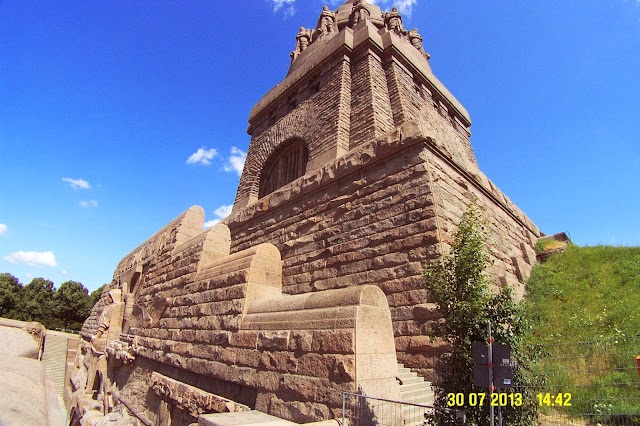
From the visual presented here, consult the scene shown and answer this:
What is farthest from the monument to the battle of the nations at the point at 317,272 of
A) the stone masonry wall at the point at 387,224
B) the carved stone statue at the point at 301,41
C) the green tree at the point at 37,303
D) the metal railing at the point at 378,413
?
the green tree at the point at 37,303

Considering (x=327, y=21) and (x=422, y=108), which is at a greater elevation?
(x=327, y=21)

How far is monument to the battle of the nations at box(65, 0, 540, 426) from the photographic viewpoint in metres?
4.02

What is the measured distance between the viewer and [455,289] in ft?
11.5

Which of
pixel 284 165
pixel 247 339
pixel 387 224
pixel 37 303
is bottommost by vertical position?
pixel 37 303

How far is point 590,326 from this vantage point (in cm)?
571

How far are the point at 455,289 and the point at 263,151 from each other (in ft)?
38.4

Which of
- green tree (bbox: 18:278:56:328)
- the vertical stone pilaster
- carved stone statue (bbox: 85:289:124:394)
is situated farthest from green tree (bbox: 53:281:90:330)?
the vertical stone pilaster

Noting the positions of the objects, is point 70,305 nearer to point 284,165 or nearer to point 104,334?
point 104,334

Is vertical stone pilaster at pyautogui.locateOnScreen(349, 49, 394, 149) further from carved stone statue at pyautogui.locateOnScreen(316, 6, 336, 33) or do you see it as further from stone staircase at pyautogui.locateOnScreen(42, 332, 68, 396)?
stone staircase at pyautogui.locateOnScreen(42, 332, 68, 396)

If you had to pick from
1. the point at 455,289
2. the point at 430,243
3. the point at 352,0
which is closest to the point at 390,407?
the point at 455,289

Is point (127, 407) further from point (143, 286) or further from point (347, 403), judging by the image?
point (347, 403)

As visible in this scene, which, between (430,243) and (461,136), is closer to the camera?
(430,243)

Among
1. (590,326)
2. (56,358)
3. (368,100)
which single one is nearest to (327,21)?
(368,100)
